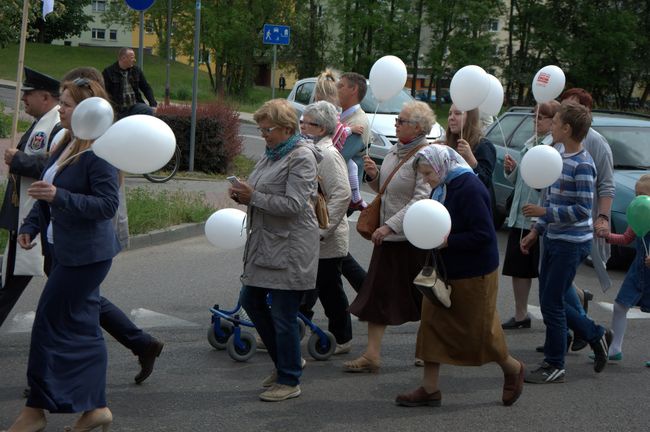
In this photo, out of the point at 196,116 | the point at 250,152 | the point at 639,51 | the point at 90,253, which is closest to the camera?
the point at 90,253

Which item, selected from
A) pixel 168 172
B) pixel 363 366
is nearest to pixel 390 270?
pixel 363 366

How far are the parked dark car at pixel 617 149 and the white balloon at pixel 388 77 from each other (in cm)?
254

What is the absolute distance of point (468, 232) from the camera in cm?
589

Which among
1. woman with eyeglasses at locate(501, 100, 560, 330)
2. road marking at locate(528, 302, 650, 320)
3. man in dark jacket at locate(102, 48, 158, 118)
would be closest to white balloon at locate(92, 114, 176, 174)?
woman with eyeglasses at locate(501, 100, 560, 330)

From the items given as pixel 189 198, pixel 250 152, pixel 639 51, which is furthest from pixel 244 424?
pixel 639 51

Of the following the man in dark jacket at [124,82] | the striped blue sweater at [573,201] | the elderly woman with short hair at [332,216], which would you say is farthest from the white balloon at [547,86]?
the man in dark jacket at [124,82]

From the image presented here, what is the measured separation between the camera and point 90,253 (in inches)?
200

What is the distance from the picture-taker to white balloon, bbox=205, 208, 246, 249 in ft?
20.3

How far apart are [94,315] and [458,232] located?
205 centimetres

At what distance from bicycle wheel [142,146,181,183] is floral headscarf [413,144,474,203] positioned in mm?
9896

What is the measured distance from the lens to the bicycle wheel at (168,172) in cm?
1544

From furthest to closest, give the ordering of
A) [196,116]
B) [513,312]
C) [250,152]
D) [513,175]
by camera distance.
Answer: [250,152] → [196,116] → [513,312] → [513,175]

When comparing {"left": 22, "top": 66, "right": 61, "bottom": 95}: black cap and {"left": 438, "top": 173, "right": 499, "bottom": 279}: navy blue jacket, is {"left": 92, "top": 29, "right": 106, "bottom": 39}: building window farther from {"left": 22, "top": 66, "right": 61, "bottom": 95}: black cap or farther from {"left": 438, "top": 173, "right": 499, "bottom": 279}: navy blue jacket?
{"left": 438, "top": 173, "right": 499, "bottom": 279}: navy blue jacket

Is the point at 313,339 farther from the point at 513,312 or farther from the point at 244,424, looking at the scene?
the point at 513,312
